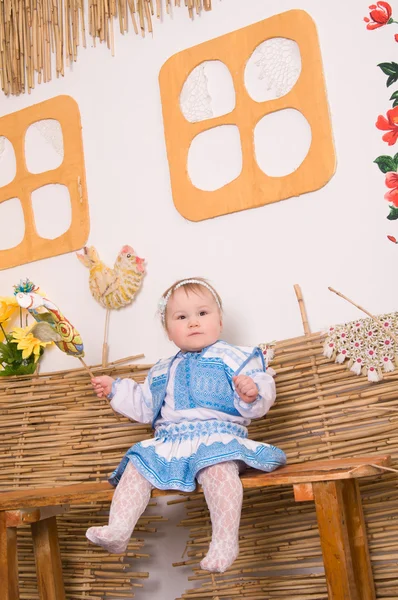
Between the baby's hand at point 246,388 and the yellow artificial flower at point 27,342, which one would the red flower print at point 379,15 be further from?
the yellow artificial flower at point 27,342

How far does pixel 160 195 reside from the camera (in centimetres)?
232

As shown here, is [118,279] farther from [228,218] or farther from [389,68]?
[389,68]

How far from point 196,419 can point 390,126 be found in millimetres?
911

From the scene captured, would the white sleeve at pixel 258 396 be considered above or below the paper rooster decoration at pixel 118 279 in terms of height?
below

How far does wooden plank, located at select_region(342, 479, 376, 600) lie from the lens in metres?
1.74

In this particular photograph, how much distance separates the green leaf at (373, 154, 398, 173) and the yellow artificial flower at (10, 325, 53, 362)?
113 centimetres

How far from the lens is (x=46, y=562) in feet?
6.70

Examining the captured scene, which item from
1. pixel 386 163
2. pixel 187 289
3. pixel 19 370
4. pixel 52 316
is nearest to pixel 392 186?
pixel 386 163

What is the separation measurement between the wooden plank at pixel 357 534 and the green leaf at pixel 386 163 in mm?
799

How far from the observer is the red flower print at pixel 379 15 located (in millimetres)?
2004

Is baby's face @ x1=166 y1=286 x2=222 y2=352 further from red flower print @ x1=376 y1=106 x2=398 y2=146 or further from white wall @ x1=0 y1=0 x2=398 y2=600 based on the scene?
red flower print @ x1=376 y1=106 x2=398 y2=146

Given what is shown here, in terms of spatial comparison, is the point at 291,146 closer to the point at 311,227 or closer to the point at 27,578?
the point at 311,227

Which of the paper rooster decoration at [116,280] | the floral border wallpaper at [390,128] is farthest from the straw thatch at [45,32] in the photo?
the floral border wallpaper at [390,128]

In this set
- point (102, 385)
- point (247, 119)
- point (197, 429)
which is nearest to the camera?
point (197, 429)
